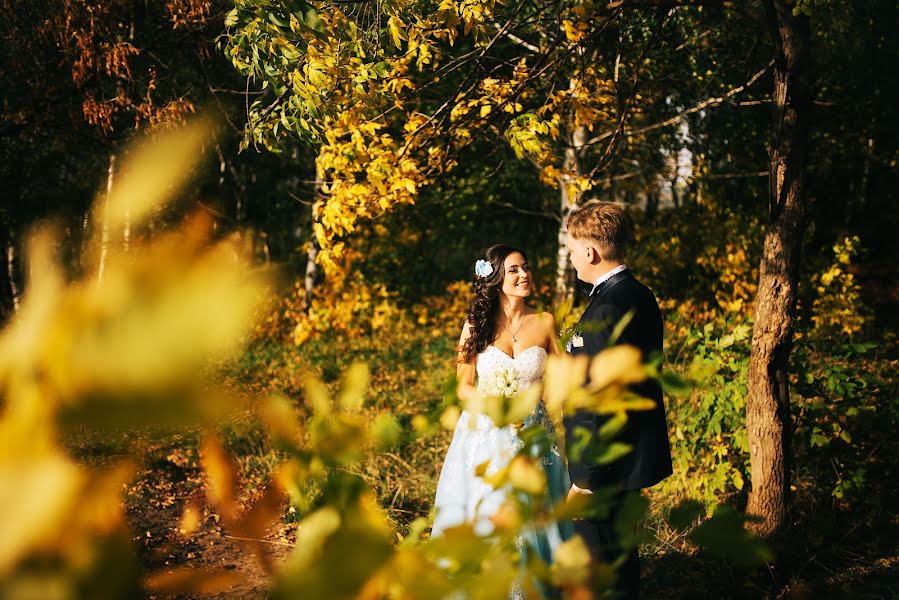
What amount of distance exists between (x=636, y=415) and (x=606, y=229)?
0.80 m

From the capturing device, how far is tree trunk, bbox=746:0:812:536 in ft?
11.5

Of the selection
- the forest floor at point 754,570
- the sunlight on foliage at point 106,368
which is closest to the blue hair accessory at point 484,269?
the forest floor at point 754,570

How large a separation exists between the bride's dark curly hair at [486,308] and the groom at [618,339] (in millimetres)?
1035

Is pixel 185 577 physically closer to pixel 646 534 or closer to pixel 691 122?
pixel 646 534

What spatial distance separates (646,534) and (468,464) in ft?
9.41

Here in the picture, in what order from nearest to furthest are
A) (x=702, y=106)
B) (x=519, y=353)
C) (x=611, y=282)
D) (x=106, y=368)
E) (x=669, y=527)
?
1. (x=106, y=368)
2. (x=611, y=282)
3. (x=669, y=527)
4. (x=519, y=353)
5. (x=702, y=106)

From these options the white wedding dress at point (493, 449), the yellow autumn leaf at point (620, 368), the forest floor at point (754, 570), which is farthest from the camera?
the forest floor at point (754, 570)

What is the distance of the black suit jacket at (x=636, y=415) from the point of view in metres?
2.52

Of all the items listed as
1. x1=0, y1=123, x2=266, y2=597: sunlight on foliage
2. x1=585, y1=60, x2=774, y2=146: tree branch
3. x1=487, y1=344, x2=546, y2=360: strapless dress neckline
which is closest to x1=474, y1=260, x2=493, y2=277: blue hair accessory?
x1=487, y1=344, x2=546, y2=360: strapless dress neckline

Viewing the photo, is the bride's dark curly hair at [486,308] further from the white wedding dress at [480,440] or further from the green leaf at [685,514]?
the green leaf at [685,514]

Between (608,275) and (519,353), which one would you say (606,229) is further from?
(519,353)

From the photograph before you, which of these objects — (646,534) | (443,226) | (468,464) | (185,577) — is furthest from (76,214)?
(443,226)

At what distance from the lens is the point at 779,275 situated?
3.58 metres

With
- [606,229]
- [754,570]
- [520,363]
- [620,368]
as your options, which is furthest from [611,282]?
[620,368]
